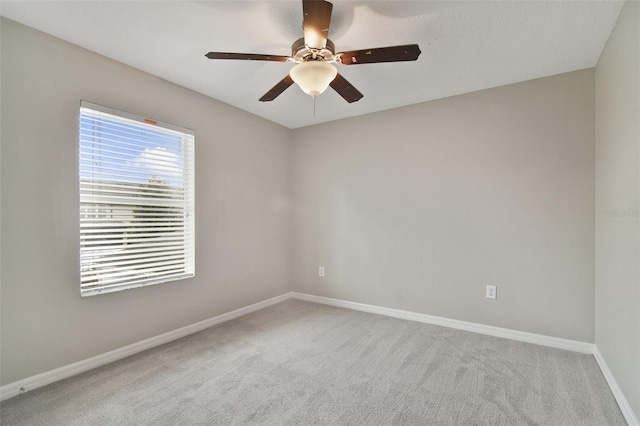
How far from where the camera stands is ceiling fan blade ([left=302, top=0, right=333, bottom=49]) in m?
1.45

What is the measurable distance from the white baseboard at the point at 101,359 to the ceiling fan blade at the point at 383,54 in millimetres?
2705

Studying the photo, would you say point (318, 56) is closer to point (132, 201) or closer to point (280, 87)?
point (280, 87)

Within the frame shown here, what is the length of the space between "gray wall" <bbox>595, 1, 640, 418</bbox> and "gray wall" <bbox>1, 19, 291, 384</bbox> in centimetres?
321

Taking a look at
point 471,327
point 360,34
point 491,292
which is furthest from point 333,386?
point 360,34

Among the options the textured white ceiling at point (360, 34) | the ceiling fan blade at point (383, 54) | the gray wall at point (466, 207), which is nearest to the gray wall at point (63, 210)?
the textured white ceiling at point (360, 34)

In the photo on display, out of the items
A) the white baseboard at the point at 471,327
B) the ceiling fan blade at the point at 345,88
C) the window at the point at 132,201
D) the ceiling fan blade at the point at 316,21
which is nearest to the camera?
the ceiling fan blade at the point at 316,21

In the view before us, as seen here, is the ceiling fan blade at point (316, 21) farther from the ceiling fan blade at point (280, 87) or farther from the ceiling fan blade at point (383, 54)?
the ceiling fan blade at point (280, 87)

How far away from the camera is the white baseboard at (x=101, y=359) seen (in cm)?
189

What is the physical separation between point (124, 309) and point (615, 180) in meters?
3.69

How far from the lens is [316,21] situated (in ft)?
5.02

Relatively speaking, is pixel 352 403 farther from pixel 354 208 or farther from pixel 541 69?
pixel 541 69

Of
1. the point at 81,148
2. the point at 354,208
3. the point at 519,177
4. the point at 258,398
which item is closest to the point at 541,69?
the point at 519,177

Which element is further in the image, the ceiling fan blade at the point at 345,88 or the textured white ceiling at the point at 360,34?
the ceiling fan blade at the point at 345,88

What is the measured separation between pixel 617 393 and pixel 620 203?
117cm
